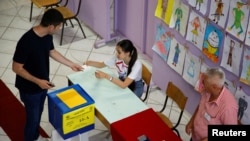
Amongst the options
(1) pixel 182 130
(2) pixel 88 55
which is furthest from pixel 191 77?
(2) pixel 88 55

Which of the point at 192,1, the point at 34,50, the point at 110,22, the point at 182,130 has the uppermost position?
the point at 192,1

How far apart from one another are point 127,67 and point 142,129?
3.05 feet

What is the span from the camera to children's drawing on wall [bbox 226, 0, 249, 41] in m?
4.42

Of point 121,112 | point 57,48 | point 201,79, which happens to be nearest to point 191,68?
point 201,79

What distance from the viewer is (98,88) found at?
4.98 m

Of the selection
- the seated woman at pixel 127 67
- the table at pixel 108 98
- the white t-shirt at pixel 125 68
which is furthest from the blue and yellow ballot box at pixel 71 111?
the white t-shirt at pixel 125 68

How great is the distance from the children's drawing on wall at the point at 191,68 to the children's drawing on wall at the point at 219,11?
663 mm

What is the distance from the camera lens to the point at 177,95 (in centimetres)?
505

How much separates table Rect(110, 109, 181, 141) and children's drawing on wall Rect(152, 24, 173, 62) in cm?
146

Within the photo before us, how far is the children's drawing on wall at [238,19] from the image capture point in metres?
4.42

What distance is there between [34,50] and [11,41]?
10.4ft

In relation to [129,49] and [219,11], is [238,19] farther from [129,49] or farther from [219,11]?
[129,49]

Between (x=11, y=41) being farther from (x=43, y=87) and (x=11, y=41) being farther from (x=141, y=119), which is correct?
(x=141, y=119)

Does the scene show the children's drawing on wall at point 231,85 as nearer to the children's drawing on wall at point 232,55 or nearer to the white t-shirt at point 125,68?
the children's drawing on wall at point 232,55
